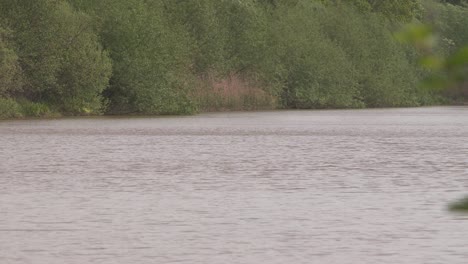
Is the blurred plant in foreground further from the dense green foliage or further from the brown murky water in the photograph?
the dense green foliage

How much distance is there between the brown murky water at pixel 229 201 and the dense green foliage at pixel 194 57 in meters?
6.10

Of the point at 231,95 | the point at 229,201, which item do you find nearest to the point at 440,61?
the point at 229,201

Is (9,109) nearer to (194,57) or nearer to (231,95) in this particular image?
(194,57)

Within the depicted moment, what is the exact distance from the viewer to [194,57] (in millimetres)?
55906

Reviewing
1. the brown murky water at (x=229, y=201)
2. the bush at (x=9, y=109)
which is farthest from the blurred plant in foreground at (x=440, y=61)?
the bush at (x=9, y=109)

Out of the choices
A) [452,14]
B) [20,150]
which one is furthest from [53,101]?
[452,14]

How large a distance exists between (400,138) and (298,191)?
1595 cm

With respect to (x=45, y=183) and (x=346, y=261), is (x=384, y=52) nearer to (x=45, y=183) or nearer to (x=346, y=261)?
(x=45, y=183)

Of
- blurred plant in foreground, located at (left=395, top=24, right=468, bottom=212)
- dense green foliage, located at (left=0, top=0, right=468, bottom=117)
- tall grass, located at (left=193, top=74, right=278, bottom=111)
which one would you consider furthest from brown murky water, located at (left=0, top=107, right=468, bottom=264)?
tall grass, located at (left=193, top=74, right=278, bottom=111)

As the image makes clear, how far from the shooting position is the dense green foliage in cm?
4391

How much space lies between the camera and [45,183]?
593 inches

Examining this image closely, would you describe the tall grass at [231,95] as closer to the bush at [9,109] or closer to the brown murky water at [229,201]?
the bush at [9,109]

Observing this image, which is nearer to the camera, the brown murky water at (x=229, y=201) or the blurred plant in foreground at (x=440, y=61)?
the blurred plant in foreground at (x=440, y=61)

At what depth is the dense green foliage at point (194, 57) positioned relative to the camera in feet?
144
